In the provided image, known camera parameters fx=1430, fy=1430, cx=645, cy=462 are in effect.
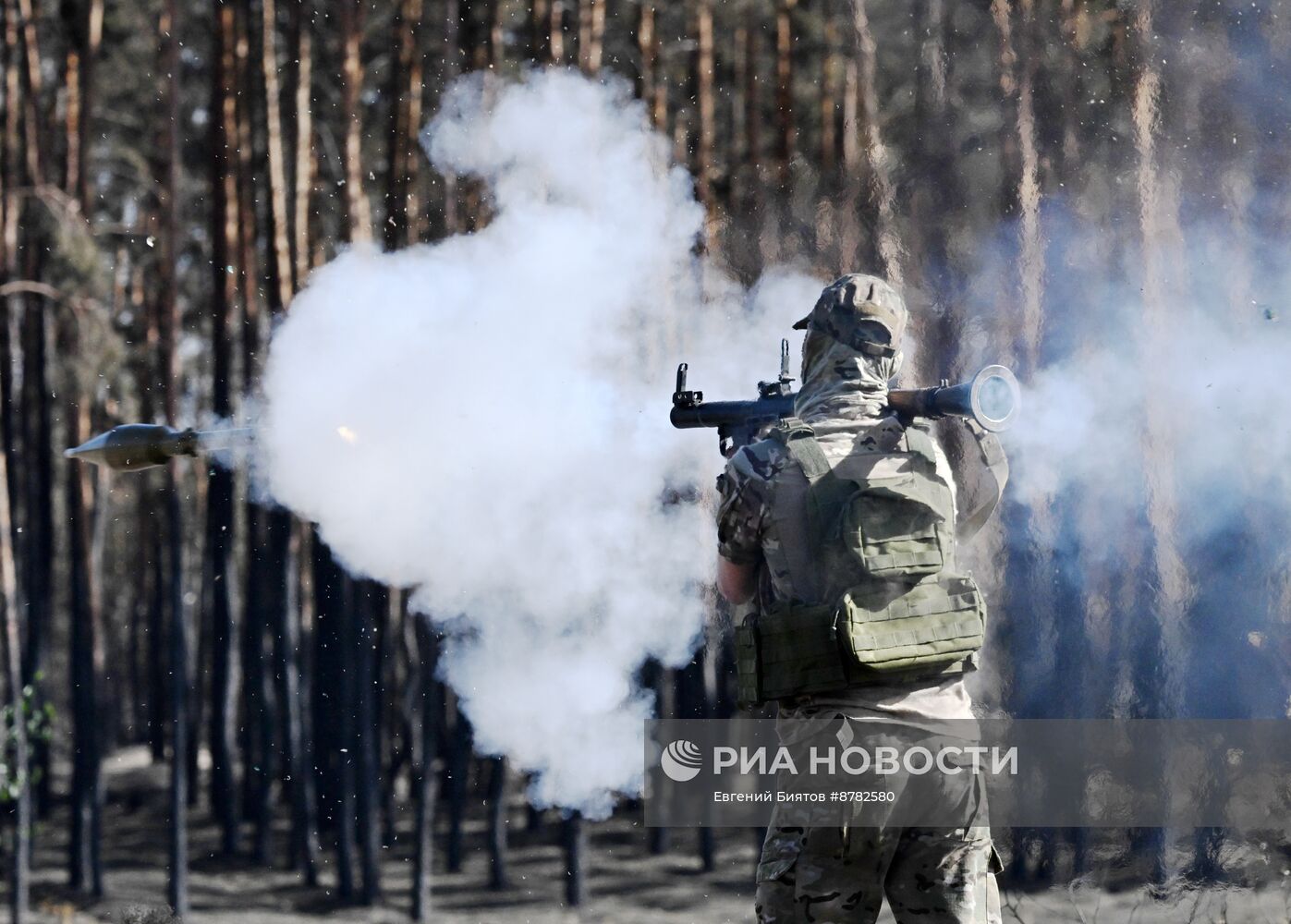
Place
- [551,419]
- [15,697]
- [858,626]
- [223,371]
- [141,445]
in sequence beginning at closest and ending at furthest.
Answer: [858,626], [141,445], [551,419], [223,371], [15,697]

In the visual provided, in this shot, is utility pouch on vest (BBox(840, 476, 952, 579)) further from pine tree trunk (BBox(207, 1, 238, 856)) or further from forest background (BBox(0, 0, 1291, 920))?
pine tree trunk (BBox(207, 1, 238, 856))

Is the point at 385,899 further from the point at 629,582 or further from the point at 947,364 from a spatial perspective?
the point at 947,364

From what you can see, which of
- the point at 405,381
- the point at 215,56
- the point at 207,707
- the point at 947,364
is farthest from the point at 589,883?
the point at 207,707

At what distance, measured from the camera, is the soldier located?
128 inches

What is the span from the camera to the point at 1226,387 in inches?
199

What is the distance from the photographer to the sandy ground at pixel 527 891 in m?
5.14

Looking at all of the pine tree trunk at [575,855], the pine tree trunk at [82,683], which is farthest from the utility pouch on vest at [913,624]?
the pine tree trunk at [82,683]

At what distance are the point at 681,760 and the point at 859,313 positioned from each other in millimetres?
3451

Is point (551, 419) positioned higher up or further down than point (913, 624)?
higher up

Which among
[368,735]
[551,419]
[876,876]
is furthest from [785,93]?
[368,735]

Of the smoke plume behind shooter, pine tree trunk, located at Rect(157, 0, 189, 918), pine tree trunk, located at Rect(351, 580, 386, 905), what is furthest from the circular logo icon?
pine tree trunk, located at Rect(157, 0, 189, 918)

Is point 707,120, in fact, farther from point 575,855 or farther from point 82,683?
point 82,683

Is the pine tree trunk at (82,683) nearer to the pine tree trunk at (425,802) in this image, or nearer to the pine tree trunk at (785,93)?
the pine tree trunk at (425,802)

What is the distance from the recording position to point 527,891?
6.53 metres
